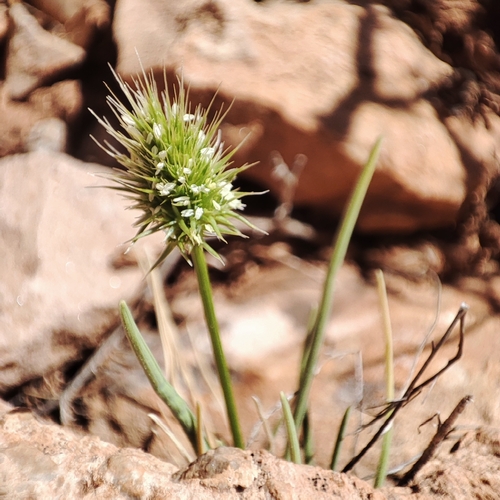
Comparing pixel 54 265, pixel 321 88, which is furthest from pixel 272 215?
pixel 54 265

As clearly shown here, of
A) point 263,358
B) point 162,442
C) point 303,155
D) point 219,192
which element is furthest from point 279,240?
point 219,192

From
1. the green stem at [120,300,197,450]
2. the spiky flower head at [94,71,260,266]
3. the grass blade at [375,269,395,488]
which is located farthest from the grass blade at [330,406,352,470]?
the spiky flower head at [94,71,260,266]

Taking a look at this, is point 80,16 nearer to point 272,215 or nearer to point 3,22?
point 3,22

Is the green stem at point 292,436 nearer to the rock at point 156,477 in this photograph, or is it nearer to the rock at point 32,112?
the rock at point 156,477

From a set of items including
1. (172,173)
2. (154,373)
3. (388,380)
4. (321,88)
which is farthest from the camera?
(321,88)

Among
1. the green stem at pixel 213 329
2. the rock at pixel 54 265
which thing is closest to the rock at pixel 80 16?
the rock at pixel 54 265

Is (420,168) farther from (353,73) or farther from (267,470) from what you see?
(267,470)
